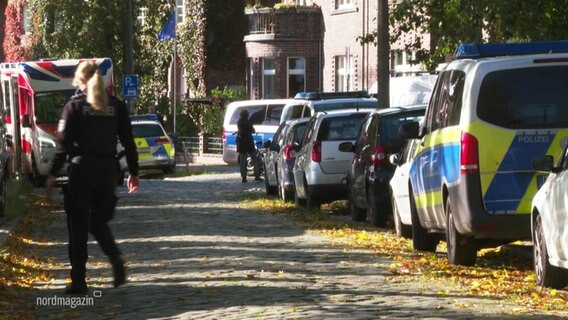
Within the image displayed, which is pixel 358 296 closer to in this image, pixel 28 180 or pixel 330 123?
pixel 330 123

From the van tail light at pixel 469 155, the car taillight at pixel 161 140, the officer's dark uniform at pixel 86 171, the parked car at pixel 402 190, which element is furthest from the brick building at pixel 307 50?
the officer's dark uniform at pixel 86 171

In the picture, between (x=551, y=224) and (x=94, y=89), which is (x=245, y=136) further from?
(x=551, y=224)

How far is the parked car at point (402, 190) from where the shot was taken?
18531 mm

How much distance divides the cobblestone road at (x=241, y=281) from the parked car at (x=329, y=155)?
1811 millimetres

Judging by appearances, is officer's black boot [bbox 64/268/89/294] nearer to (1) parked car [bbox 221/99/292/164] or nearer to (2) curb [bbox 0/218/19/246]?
(2) curb [bbox 0/218/19/246]

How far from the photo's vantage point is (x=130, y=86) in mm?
48781

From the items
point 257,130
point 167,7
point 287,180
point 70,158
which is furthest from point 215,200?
point 167,7

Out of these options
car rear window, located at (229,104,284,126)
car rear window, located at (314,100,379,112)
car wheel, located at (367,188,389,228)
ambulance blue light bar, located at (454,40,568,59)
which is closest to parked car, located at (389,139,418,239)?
car wheel, located at (367,188,389,228)

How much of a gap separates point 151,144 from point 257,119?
3.10m

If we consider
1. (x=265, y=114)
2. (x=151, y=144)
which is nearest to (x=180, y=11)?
(x=151, y=144)

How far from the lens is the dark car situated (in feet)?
71.1

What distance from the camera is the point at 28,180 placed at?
3444cm

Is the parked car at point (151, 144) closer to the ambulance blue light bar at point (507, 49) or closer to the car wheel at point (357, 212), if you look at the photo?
the car wheel at point (357, 212)

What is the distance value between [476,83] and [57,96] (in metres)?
21.4
